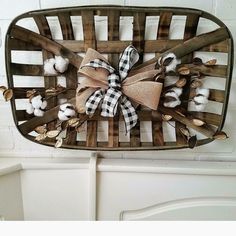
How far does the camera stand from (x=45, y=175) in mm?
950

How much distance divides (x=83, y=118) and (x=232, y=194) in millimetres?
558

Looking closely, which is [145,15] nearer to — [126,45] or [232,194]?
[126,45]

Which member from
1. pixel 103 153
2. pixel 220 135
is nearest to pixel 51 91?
pixel 103 153

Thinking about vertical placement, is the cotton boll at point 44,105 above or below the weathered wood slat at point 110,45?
below

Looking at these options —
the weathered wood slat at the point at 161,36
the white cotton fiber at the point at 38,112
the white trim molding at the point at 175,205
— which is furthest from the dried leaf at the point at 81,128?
the white trim molding at the point at 175,205

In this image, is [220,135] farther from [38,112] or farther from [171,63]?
[38,112]

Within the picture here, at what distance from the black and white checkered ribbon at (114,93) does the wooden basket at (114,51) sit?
0.05 m

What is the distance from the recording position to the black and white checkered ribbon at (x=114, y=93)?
771 millimetres

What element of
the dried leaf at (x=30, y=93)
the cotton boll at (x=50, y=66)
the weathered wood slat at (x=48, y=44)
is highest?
the weathered wood slat at (x=48, y=44)

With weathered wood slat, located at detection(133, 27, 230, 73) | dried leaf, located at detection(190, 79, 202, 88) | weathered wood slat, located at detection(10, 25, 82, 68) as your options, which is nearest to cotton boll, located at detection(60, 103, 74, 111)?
weathered wood slat, located at detection(10, 25, 82, 68)

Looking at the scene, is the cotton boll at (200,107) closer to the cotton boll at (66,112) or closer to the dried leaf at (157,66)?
the dried leaf at (157,66)

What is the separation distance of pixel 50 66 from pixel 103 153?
33cm

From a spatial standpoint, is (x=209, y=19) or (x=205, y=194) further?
(x=205, y=194)
